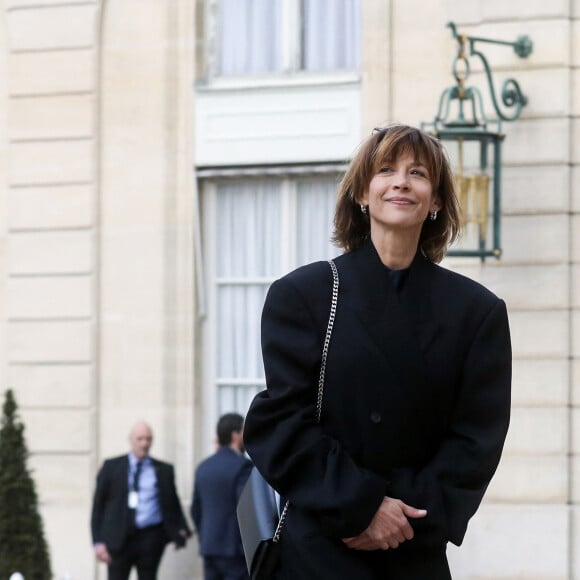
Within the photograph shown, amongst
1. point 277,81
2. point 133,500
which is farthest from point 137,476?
point 277,81

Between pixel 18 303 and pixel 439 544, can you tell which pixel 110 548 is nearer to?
pixel 18 303

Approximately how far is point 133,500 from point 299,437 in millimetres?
9148

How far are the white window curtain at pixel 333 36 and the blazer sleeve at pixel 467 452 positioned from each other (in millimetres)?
10224

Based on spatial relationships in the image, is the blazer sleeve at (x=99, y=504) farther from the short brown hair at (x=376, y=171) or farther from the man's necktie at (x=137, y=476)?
the short brown hair at (x=376, y=171)

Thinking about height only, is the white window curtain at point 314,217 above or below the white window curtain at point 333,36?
below

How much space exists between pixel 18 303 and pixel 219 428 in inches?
117

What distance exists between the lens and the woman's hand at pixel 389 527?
4172mm

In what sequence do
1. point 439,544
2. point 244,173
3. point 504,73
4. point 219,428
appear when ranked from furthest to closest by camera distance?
1. point 244,173
2. point 504,73
3. point 219,428
4. point 439,544

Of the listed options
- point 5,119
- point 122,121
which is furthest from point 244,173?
point 5,119

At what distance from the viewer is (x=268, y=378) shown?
4285 millimetres

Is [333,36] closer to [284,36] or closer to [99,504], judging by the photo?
[284,36]

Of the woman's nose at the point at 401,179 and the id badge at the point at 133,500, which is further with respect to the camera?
the id badge at the point at 133,500

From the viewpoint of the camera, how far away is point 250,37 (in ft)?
48.1

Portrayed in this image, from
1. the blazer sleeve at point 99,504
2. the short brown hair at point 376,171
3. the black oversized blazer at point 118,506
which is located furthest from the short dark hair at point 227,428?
the short brown hair at point 376,171
